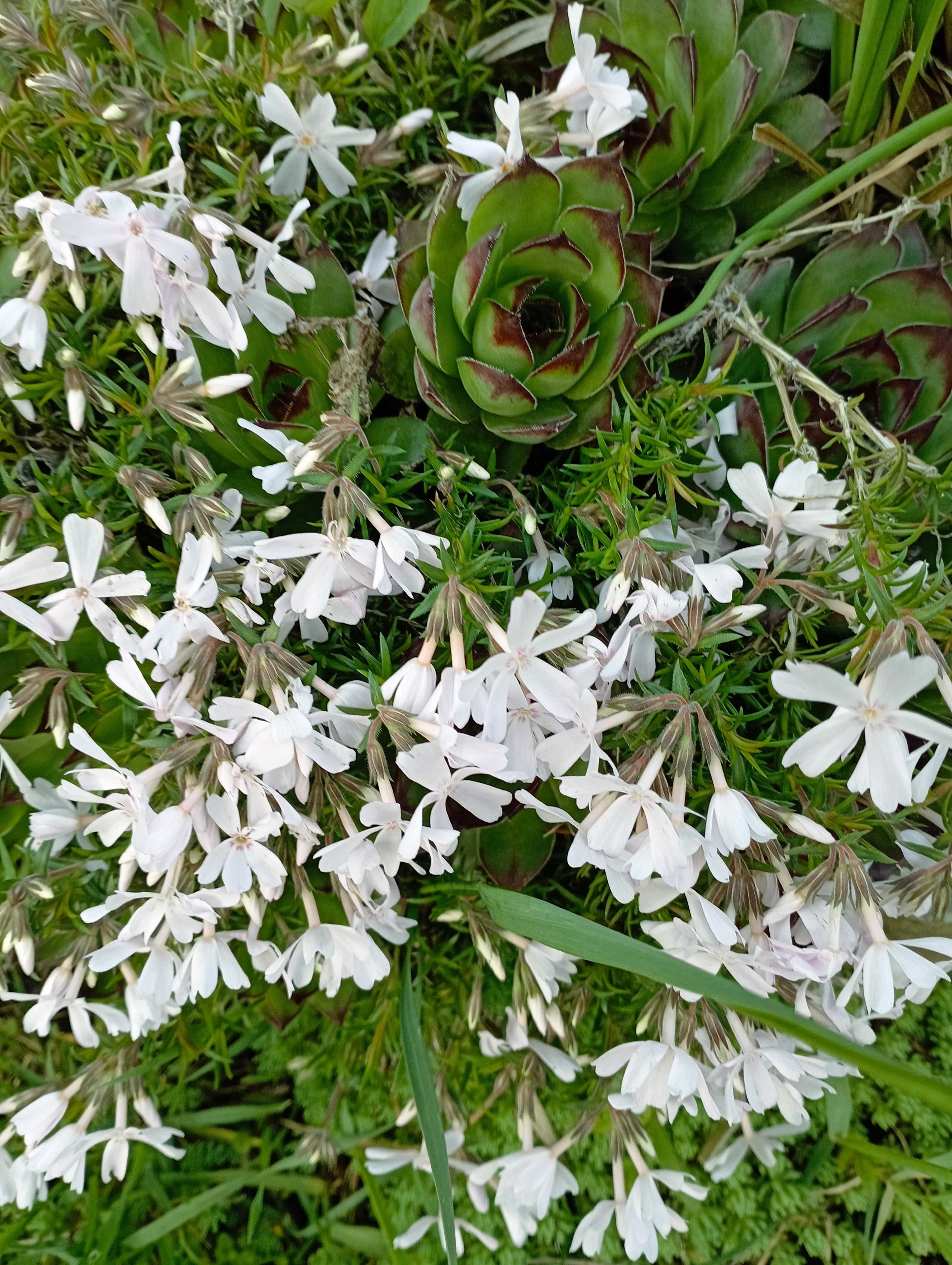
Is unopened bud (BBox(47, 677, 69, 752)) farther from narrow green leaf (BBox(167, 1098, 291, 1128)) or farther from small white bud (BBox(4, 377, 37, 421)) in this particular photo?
narrow green leaf (BBox(167, 1098, 291, 1128))

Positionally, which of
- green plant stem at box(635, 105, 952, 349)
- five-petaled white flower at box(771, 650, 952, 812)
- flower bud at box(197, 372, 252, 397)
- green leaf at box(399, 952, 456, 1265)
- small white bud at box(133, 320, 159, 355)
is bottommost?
green leaf at box(399, 952, 456, 1265)

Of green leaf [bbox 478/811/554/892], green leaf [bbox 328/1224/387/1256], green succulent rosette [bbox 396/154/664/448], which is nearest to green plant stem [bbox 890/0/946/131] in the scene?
green succulent rosette [bbox 396/154/664/448]

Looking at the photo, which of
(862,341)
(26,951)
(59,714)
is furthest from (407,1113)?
(862,341)

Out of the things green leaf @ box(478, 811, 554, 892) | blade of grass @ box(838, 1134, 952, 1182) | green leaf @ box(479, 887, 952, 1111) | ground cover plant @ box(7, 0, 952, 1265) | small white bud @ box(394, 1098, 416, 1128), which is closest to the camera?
green leaf @ box(479, 887, 952, 1111)

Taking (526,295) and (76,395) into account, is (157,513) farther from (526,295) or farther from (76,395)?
(526,295)

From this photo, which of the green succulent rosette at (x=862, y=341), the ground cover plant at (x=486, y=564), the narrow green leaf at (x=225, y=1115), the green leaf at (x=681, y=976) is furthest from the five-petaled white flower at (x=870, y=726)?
the narrow green leaf at (x=225, y=1115)

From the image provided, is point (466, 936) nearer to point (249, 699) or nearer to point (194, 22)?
point (249, 699)

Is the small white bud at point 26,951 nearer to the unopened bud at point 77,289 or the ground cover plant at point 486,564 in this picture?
the ground cover plant at point 486,564
